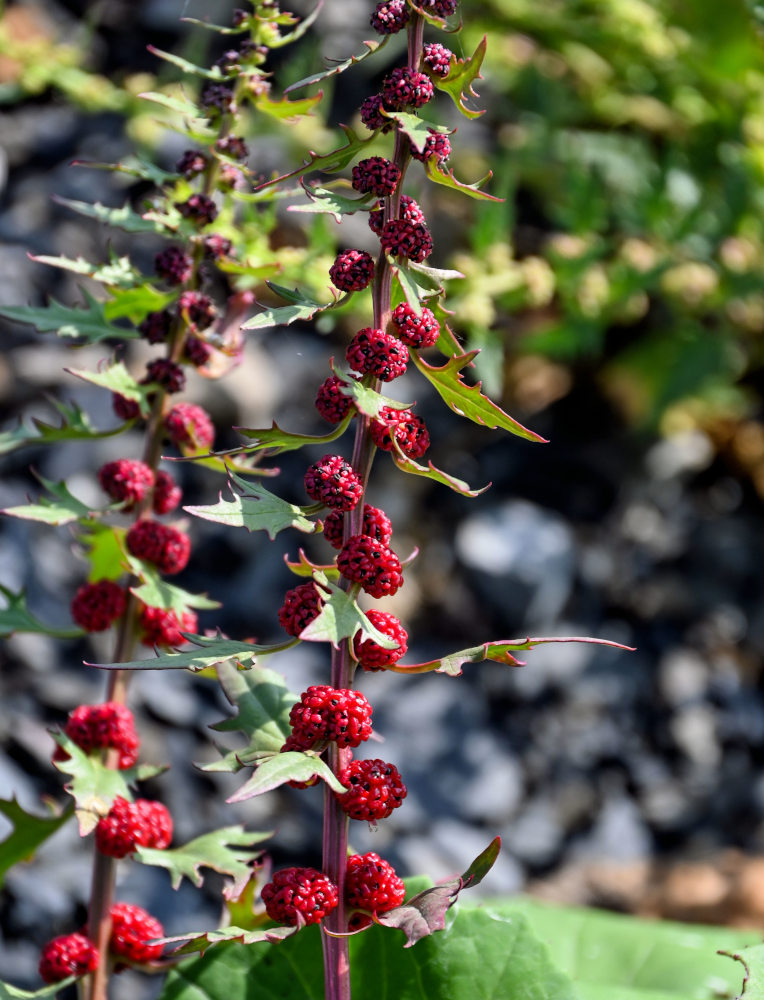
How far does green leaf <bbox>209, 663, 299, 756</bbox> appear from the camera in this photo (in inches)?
22.2

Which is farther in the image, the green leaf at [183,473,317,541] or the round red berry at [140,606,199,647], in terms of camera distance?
the round red berry at [140,606,199,647]

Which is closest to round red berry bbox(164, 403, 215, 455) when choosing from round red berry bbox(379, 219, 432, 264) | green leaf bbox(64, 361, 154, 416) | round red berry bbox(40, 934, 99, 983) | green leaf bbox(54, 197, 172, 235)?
green leaf bbox(64, 361, 154, 416)

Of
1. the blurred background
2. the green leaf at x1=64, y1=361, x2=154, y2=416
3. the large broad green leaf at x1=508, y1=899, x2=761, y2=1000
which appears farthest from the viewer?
the blurred background

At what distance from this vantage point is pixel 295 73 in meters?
1.69

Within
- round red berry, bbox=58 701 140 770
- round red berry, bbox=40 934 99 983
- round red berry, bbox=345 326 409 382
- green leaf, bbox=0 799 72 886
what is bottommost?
green leaf, bbox=0 799 72 886

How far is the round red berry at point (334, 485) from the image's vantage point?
499mm

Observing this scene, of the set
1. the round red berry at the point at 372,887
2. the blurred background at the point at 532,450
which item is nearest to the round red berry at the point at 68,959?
the round red berry at the point at 372,887

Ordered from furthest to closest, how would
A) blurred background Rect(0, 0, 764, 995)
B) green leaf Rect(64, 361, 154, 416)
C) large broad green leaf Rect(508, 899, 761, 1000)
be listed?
blurred background Rect(0, 0, 764, 995) → large broad green leaf Rect(508, 899, 761, 1000) → green leaf Rect(64, 361, 154, 416)

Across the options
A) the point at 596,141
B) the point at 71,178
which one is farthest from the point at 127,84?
the point at 596,141

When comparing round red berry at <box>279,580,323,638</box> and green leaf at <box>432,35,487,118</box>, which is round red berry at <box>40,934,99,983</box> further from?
green leaf at <box>432,35,487,118</box>

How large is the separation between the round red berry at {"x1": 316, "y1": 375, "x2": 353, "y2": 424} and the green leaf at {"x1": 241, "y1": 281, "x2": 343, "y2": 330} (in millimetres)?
37

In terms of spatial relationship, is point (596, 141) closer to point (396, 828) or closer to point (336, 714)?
point (396, 828)

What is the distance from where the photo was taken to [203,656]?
48cm

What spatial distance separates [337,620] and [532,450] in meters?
1.94
